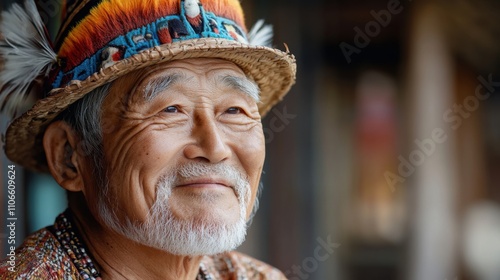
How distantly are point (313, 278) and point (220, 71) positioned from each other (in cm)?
445

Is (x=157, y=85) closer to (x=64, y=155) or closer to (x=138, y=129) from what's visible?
(x=138, y=129)

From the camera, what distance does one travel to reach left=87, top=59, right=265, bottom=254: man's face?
2076 millimetres

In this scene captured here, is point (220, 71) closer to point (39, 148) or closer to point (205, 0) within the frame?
point (205, 0)

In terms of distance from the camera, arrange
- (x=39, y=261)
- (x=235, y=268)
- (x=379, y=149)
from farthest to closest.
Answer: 1. (x=379, y=149)
2. (x=235, y=268)
3. (x=39, y=261)

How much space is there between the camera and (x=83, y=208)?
7.54 ft

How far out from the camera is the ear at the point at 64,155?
88.1 inches

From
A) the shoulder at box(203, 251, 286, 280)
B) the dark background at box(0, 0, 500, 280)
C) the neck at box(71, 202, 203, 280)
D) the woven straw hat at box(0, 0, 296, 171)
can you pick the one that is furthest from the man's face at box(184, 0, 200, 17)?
the dark background at box(0, 0, 500, 280)

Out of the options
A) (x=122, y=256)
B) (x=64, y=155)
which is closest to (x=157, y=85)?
(x=64, y=155)

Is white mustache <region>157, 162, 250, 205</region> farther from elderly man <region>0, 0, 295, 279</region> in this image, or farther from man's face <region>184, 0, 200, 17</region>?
man's face <region>184, 0, 200, 17</region>

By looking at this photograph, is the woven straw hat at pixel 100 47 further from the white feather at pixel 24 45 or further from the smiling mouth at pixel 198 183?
the smiling mouth at pixel 198 183

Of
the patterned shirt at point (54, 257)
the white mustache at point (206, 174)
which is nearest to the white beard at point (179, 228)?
the white mustache at point (206, 174)

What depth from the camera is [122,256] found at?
221 cm

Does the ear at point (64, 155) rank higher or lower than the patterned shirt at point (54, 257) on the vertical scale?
higher

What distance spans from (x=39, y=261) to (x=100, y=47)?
Answer: 25.2 inches
